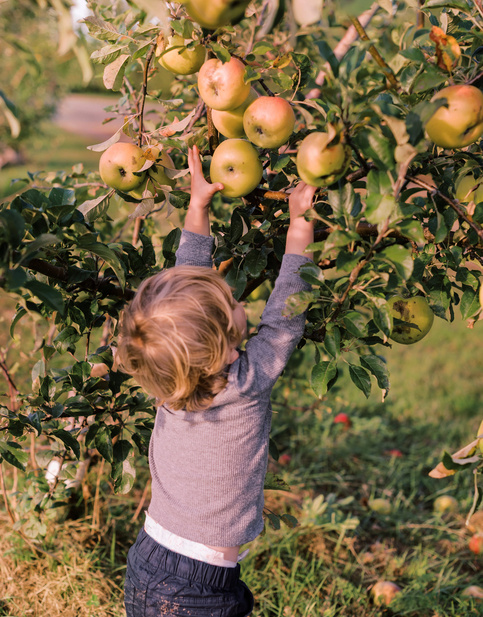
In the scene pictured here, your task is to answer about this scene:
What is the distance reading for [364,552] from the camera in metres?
2.16

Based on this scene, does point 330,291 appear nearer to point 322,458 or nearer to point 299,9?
point 299,9

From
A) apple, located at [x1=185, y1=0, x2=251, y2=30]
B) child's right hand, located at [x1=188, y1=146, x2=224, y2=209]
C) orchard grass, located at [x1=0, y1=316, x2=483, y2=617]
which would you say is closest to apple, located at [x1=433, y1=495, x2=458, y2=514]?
orchard grass, located at [x1=0, y1=316, x2=483, y2=617]

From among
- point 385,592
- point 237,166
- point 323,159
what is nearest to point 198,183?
point 237,166

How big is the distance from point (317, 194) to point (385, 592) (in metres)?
1.43

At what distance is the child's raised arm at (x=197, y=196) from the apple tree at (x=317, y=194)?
39 mm

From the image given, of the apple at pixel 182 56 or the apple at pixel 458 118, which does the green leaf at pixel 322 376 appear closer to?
the apple at pixel 458 118

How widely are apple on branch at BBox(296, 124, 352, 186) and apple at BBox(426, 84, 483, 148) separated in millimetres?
153

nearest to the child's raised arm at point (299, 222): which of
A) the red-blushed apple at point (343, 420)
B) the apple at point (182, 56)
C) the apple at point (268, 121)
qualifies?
the apple at point (268, 121)

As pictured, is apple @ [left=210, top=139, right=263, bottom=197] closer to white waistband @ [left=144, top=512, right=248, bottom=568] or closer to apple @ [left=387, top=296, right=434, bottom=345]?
apple @ [left=387, top=296, right=434, bottom=345]

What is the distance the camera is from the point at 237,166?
1143 millimetres

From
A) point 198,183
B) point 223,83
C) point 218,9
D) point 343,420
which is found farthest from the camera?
point 343,420

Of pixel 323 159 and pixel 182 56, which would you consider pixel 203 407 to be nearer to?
pixel 323 159

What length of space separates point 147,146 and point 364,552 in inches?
68.6

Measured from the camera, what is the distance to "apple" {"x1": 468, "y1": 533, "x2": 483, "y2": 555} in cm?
212
